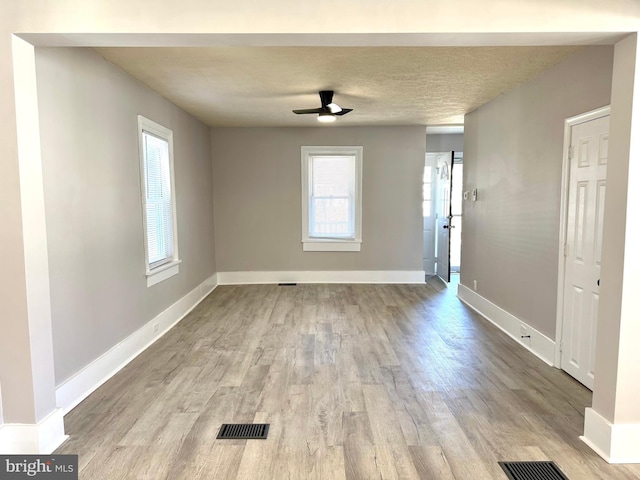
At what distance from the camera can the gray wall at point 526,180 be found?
3.19 meters

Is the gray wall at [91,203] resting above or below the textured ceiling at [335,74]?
below

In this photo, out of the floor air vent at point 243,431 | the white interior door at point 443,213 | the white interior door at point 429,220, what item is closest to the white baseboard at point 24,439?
the floor air vent at point 243,431

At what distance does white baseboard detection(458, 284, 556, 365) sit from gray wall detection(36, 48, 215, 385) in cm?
368

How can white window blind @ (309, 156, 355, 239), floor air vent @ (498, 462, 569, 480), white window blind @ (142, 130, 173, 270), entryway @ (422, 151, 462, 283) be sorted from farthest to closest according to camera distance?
entryway @ (422, 151, 462, 283), white window blind @ (309, 156, 355, 239), white window blind @ (142, 130, 173, 270), floor air vent @ (498, 462, 569, 480)

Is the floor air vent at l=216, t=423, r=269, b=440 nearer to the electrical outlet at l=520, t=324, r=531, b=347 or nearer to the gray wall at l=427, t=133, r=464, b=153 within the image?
the electrical outlet at l=520, t=324, r=531, b=347

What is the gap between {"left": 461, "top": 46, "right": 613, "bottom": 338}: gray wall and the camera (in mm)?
3189

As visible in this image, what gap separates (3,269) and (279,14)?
1.94 m

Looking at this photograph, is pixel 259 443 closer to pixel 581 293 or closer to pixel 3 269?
pixel 3 269

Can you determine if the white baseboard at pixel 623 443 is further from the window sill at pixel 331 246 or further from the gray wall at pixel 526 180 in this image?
the window sill at pixel 331 246

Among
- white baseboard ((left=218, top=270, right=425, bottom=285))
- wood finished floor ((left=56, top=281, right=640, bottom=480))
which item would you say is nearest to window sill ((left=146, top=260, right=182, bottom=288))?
wood finished floor ((left=56, top=281, right=640, bottom=480))

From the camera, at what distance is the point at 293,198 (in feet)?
22.2

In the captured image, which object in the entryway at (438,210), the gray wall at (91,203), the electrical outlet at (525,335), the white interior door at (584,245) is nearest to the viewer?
the gray wall at (91,203)

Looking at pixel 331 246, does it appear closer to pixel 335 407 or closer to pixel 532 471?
pixel 335 407

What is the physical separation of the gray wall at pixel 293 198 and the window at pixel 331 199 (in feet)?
0.35
